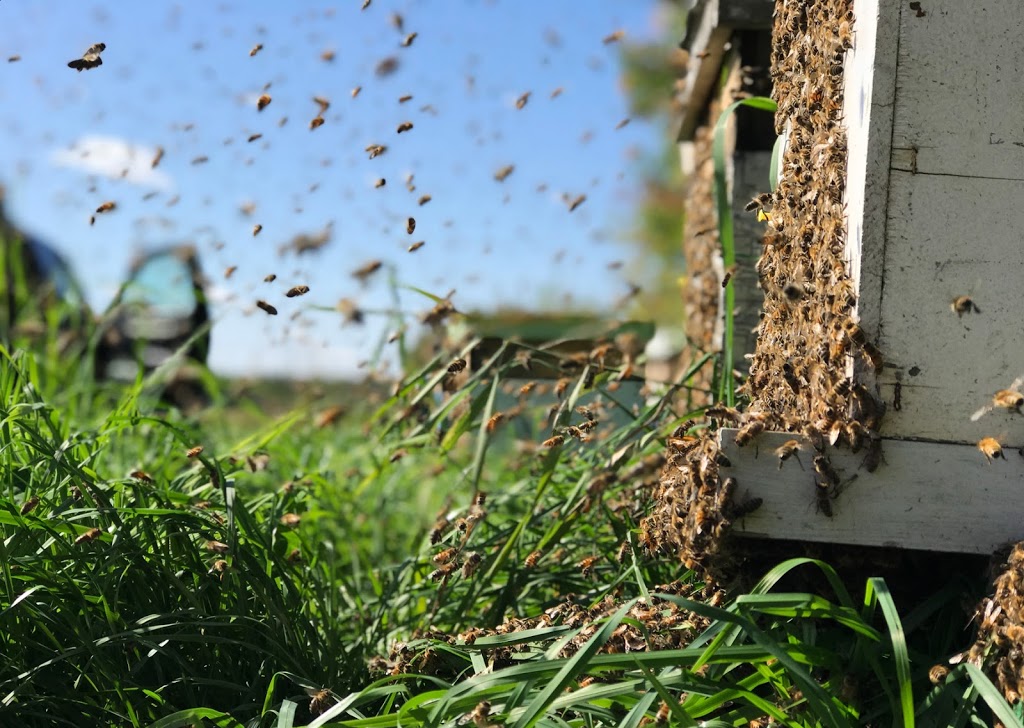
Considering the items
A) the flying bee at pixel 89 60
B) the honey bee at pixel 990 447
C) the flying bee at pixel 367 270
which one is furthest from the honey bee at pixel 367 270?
the honey bee at pixel 990 447

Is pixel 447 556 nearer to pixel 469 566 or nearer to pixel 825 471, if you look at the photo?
pixel 469 566

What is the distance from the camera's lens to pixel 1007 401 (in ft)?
6.89

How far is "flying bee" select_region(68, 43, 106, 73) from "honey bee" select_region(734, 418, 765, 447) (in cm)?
210

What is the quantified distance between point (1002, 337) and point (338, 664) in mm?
1841

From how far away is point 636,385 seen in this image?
4.23 meters

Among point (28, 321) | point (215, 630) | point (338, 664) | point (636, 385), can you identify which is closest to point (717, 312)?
point (636, 385)

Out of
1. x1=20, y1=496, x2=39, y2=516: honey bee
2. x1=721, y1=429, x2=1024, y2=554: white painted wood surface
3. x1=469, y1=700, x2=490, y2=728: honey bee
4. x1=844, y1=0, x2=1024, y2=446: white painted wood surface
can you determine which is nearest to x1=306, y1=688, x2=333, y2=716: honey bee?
x1=469, y1=700, x2=490, y2=728: honey bee

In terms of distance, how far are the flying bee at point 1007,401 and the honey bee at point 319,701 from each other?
1523 millimetres

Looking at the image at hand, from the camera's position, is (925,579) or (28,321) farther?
(28,321)

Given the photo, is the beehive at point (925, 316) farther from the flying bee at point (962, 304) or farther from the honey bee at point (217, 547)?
the honey bee at point (217, 547)

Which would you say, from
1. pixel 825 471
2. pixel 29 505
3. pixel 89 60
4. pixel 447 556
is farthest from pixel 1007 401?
pixel 89 60

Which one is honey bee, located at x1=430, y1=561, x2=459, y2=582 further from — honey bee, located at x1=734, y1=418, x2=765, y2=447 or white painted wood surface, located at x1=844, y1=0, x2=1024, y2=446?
white painted wood surface, located at x1=844, y1=0, x2=1024, y2=446

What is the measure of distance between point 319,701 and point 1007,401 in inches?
62.8

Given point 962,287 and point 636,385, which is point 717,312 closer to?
point 636,385
